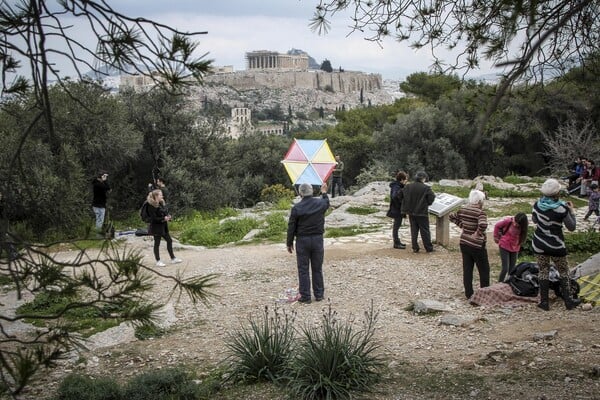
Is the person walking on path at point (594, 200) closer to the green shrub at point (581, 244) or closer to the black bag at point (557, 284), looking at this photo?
the green shrub at point (581, 244)

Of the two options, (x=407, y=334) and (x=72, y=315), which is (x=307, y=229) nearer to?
(x=407, y=334)

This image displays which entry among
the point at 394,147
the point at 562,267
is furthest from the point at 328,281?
the point at 394,147

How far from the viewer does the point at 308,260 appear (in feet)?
30.8

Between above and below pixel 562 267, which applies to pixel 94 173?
above

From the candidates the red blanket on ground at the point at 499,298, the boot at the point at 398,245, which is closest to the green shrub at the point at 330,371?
the red blanket on ground at the point at 499,298

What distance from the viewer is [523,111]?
29734 mm

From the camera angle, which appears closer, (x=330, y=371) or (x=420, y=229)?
(x=330, y=371)

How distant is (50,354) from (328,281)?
7.67 m

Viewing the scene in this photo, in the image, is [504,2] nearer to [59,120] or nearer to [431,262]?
[431,262]

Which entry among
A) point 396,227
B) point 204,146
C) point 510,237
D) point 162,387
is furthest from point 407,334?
point 204,146

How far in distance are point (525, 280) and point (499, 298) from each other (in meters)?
0.46

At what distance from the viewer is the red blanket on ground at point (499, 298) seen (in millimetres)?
8922

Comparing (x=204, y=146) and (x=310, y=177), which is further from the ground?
(x=204, y=146)

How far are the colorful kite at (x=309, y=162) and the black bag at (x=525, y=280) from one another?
9.60 meters
